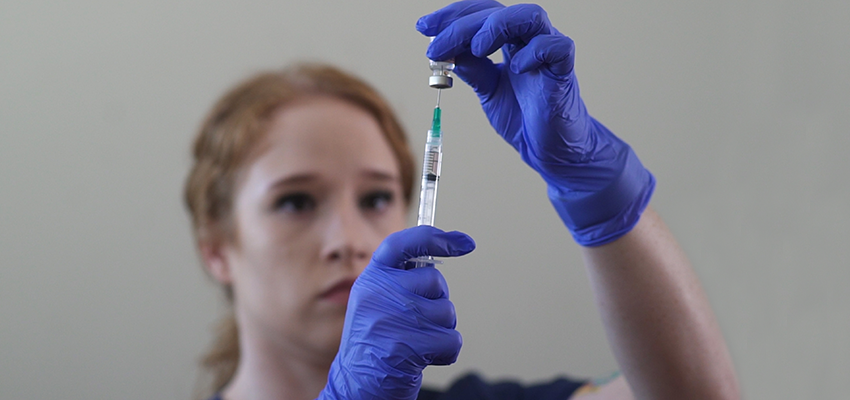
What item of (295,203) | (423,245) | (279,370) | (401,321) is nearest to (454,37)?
(423,245)

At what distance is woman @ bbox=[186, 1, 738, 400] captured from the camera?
2.96 ft

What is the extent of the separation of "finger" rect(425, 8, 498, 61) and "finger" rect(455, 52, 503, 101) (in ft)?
0.20

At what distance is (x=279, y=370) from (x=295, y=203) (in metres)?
0.42

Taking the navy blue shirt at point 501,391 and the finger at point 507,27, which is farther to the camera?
the navy blue shirt at point 501,391

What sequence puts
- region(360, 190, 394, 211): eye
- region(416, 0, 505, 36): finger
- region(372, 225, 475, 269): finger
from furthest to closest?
region(360, 190, 394, 211): eye
region(416, 0, 505, 36): finger
region(372, 225, 475, 269): finger

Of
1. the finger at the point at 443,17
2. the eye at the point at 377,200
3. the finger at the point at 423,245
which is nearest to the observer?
the finger at the point at 423,245

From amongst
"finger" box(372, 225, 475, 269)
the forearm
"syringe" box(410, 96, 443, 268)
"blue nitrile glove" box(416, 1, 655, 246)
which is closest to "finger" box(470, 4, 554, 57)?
"blue nitrile glove" box(416, 1, 655, 246)

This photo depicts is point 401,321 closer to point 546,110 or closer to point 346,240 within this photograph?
point 546,110

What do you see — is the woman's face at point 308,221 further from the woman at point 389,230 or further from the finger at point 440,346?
the finger at point 440,346

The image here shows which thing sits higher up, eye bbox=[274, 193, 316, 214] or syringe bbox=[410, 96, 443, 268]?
syringe bbox=[410, 96, 443, 268]

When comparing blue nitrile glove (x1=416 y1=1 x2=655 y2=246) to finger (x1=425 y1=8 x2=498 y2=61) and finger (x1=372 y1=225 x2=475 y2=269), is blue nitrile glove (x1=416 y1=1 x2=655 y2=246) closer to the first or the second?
finger (x1=425 y1=8 x2=498 y2=61)

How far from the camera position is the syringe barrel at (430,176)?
914 millimetres

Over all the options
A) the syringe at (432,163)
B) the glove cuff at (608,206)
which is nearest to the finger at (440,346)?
the syringe at (432,163)

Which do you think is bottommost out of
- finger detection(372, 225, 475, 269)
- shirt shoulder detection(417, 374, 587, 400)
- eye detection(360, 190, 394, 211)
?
shirt shoulder detection(417, 374, 587, 400)
